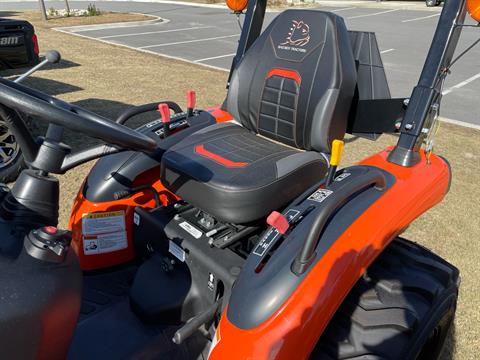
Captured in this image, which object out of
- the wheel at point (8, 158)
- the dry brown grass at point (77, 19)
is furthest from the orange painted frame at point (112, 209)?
the dry brown grass at point (77, 19)

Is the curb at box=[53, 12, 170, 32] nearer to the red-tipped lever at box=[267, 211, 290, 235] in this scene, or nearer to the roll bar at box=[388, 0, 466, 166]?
the roll bar at box=[388, 0, 466, 166]

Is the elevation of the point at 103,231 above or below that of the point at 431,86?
below

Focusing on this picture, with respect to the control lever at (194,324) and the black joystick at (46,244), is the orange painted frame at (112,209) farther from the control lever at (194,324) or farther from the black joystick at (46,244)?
the black joystick at (46,244)

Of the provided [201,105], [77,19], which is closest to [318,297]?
[201,105]

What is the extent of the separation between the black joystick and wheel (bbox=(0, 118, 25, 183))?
7.52 feet

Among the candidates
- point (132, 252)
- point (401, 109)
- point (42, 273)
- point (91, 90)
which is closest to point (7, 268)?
point (42, 273)

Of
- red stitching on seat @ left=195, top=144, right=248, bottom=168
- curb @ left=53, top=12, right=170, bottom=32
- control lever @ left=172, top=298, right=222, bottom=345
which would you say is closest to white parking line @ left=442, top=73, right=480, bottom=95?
red stitching on seat @ left=195, top=144, right=248, bottom=168

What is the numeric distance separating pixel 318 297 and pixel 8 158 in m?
2.73

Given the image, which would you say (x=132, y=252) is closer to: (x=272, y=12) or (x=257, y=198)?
(x=257, y=198)

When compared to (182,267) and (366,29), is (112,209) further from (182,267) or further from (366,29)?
(366,29)

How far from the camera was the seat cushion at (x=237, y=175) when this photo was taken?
1.52 meters

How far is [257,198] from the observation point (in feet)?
4.99

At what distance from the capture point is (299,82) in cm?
190

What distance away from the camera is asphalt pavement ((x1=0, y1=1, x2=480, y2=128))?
6500mm
